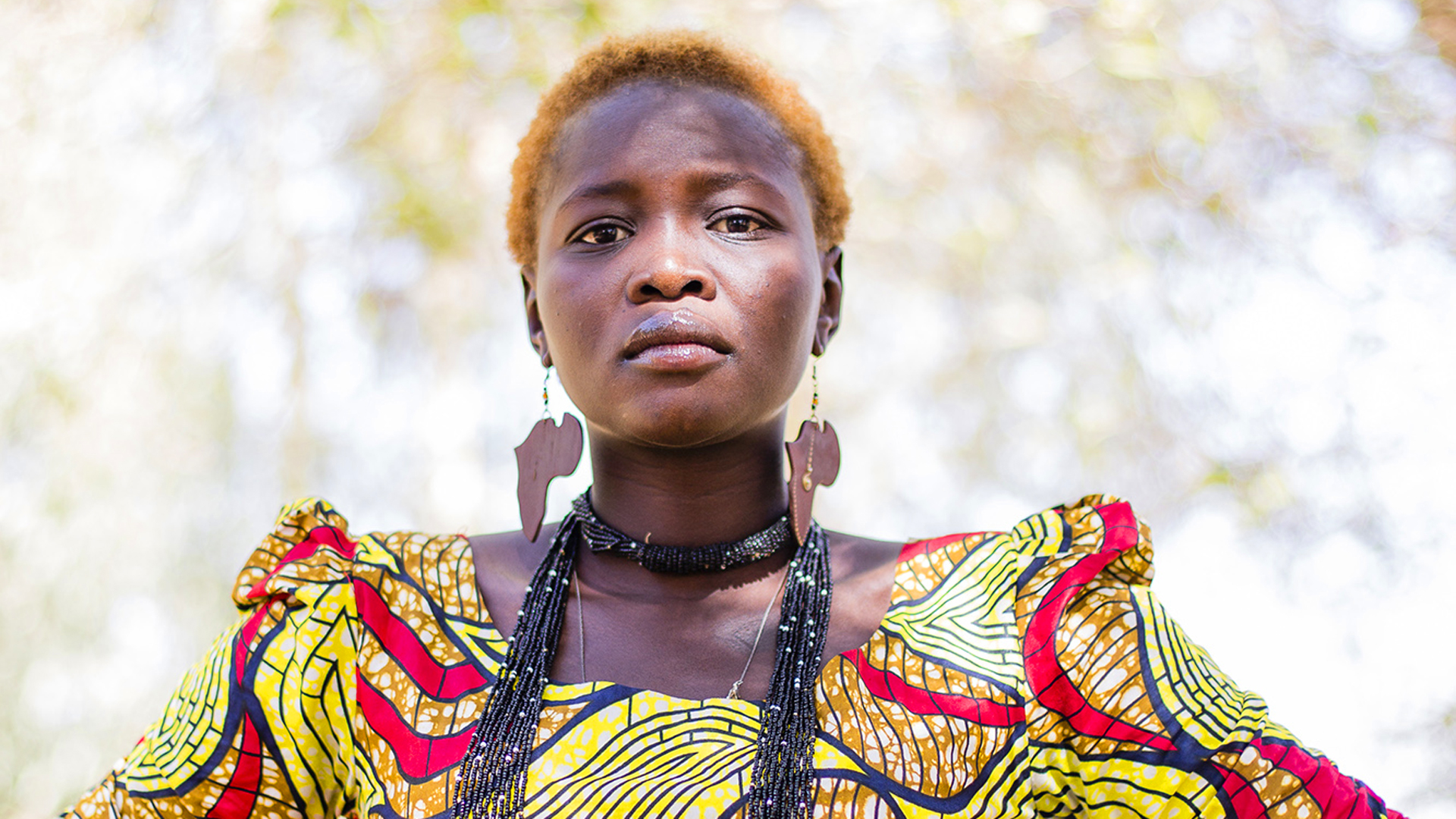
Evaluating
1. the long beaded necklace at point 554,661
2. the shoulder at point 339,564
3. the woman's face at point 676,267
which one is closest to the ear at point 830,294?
the woman's face at point 676,267

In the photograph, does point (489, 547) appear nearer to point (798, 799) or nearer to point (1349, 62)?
point (798, 799)

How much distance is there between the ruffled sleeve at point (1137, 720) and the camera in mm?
1455

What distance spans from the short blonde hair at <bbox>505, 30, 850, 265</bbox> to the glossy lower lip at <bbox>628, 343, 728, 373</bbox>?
1.34 feet

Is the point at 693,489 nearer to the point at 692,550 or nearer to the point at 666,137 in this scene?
the point at 692,550

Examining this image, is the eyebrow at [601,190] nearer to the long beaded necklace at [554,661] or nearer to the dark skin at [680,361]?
the dark skin at [680,361]

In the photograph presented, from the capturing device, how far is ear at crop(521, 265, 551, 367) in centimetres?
187

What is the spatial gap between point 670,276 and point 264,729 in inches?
36.1

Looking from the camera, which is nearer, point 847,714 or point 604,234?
point 847,714

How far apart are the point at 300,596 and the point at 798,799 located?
848 mm

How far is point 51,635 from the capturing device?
3654 millimetres

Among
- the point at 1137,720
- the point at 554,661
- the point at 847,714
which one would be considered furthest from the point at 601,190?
the point at 1137,720

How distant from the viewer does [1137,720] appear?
4.90 ft

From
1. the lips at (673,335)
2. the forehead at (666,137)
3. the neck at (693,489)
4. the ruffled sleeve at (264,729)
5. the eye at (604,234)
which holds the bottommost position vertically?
the ruffled sleeve at (264,729)

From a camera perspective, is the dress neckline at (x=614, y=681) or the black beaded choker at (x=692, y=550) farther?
the black beaded choker at (x=692, y=550)
